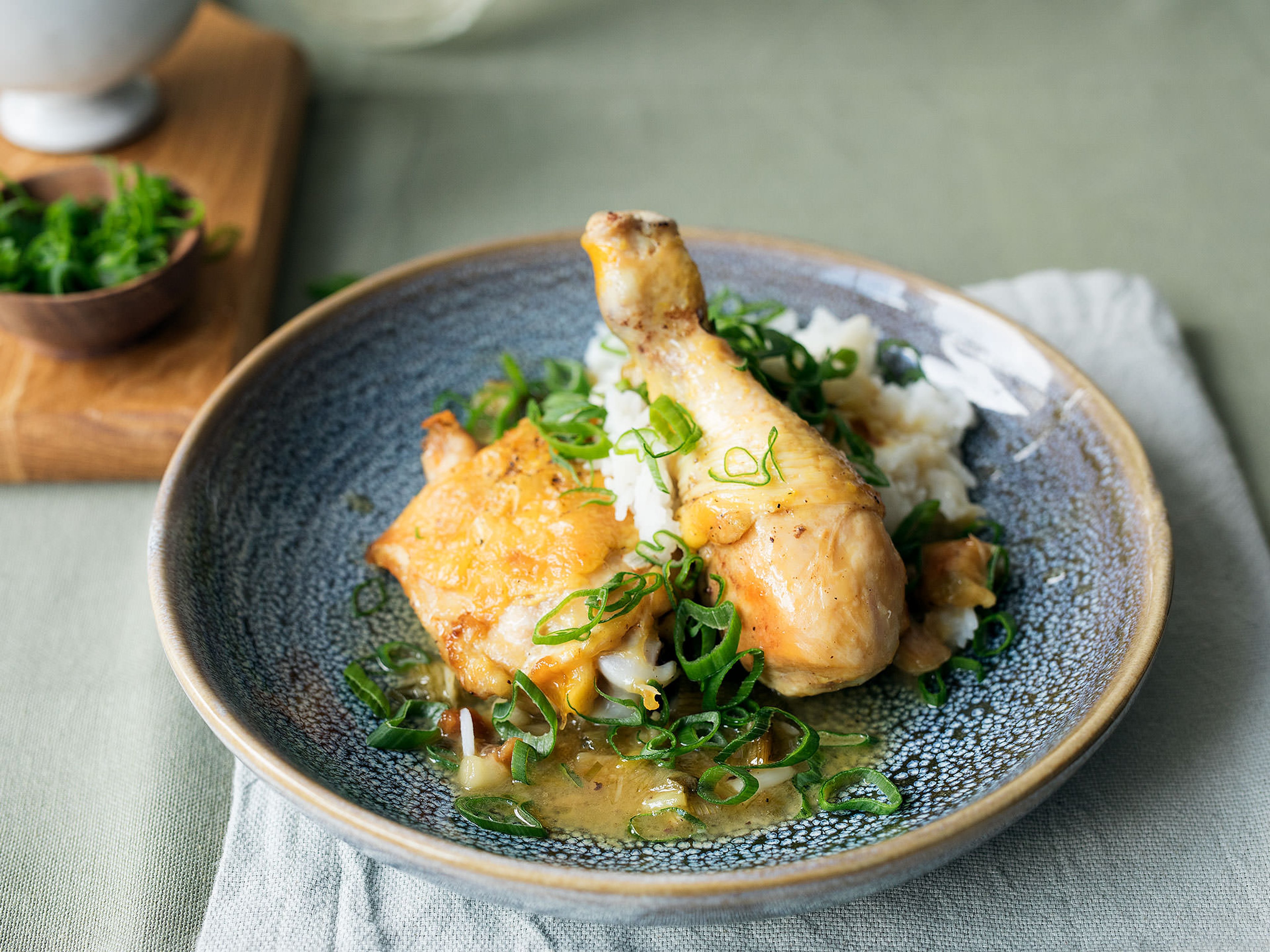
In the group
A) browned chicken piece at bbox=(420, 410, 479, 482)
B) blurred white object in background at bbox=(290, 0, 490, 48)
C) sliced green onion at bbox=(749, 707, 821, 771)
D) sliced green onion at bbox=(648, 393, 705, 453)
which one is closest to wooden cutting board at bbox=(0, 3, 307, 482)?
blurred white object in background at bbox=(290, 0, 490, 48)

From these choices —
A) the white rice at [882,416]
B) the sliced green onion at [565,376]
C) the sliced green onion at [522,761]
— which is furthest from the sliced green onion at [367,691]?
the sliced green onion at [565,376]

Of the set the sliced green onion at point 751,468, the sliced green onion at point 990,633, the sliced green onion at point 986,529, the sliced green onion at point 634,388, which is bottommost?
the sliced green onion at point 990,633

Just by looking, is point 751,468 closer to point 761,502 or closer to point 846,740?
point 761,502

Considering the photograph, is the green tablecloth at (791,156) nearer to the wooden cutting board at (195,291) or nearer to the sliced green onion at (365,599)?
the wooden cutting board at (195,291)

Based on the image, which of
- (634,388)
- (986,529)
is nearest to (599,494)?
(634,388)

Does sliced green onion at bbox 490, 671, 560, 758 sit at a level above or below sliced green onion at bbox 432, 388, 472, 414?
above

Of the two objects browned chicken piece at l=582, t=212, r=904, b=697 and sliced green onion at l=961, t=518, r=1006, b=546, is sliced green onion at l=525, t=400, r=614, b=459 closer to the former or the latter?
browned chicken piece at l=582, t=212, r=904, b=697
